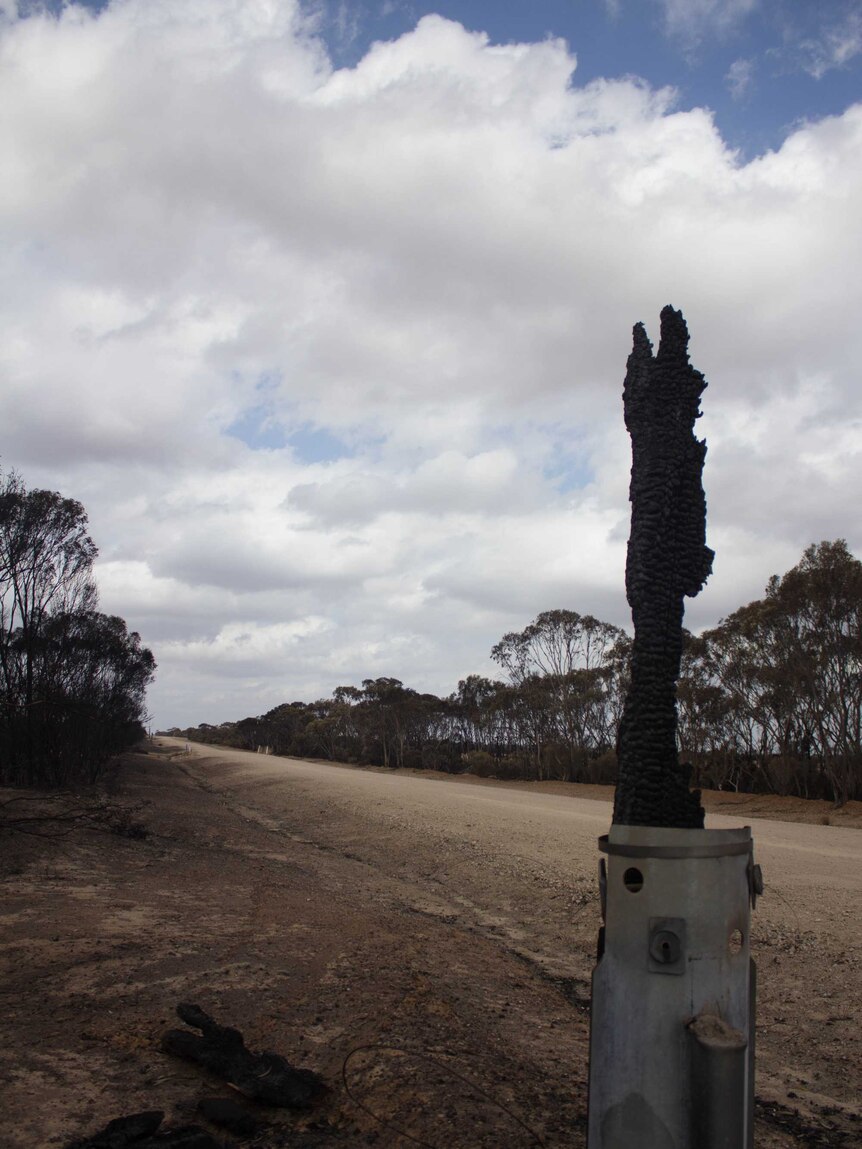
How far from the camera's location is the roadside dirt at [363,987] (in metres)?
4.59

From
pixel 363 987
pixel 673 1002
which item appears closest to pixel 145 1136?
pixel 673 1002

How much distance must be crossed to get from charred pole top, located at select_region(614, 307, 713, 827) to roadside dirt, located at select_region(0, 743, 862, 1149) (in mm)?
2240

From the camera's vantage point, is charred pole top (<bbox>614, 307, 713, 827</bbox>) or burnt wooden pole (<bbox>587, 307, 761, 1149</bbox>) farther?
charred pole top (<bbox>614, 307, 713, 827</bbox>)

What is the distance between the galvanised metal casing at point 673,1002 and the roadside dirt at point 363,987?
1.83 m

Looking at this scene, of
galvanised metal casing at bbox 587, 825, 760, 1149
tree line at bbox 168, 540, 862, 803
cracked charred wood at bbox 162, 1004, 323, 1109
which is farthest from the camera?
tree line at bbox 168, 540, 862, 803

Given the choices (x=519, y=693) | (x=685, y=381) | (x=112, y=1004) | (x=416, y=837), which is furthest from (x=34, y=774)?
(x=519, y=693)

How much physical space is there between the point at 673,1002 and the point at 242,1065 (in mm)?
2864

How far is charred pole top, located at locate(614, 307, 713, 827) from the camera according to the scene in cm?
335

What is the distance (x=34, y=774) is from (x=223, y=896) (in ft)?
46.6

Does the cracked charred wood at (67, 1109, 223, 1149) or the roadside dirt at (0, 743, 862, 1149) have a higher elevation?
the cracked charred wood at (67, 1109, 223, 1149)

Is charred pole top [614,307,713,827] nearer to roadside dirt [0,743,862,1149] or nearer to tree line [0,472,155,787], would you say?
roadside dirt [0,743,862,1149]

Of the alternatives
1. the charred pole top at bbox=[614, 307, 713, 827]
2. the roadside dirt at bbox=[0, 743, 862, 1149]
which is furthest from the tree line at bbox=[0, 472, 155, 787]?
the charred pole top at bbox=[614, 307, 713, 827]

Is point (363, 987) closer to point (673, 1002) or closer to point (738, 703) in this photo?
point (673, 1002)

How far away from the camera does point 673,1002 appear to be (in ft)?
9.27
